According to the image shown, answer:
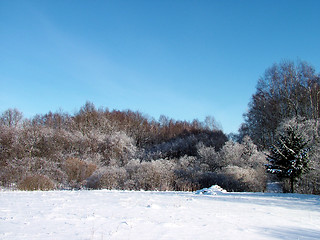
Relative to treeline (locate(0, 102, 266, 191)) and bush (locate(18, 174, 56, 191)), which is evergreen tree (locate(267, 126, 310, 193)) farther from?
bush (locate(18, 174, 56, 191))

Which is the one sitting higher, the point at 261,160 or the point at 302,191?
the point at 261,160

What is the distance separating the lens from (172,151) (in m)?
30.6

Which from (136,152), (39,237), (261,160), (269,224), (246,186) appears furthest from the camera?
(136,152)

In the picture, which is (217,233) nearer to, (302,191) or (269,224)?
(269,224)

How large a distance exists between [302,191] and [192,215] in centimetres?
1355

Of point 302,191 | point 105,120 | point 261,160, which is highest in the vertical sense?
point 105,120

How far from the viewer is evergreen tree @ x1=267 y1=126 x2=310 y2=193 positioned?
47.3 ft

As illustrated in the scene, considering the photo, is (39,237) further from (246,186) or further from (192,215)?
(246,186)

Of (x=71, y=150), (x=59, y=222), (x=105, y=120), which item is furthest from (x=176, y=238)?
(x=105, y=120)

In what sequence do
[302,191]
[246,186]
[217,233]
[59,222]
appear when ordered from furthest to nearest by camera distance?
[246,186] → [302,191] → [59,222] → [217,233]

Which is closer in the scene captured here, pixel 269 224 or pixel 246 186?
pixel 269 224

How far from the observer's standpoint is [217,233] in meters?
4.32

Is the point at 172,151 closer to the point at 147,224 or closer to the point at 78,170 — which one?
the point at 78,170

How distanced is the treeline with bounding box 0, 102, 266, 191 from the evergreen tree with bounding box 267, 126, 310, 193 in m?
3.18
